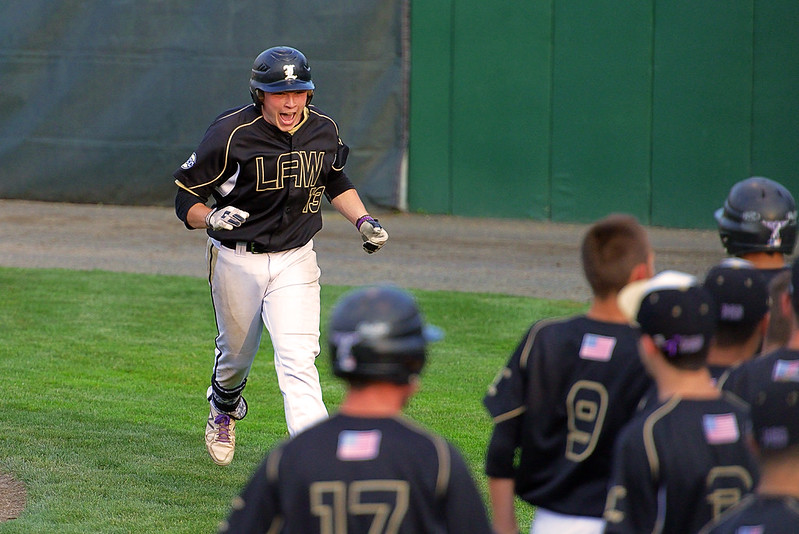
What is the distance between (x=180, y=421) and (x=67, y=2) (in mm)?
11186

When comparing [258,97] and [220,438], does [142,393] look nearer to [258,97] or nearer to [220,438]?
[220,438]

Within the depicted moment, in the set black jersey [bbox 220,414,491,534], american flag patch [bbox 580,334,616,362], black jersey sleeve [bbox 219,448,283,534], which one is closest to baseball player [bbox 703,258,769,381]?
american flag patch [bbox 580,334,616,362]

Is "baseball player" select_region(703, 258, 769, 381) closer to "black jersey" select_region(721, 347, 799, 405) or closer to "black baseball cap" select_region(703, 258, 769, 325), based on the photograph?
"black baseball cap" select_region(703, 258, 769, 325)

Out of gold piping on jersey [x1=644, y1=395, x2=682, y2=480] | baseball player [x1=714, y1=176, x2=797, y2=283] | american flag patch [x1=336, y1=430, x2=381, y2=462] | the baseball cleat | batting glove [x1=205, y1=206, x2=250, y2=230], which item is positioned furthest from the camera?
the baseball cleat

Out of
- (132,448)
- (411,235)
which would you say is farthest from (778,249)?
(411,235)

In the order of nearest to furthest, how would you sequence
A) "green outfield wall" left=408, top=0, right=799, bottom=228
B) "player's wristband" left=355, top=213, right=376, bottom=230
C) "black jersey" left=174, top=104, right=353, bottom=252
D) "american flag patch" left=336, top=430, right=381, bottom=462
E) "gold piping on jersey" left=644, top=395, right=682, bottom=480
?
"american flag patch" left=336, top=430, right=381, bottom=462 < "gold piping on jersey" left=644, top=395, right=682, bottom=480 < "black jersey" left=174, top=104, right=353, bottom=252 < "player's wristband" left=355, top=213, right=376, bottom=230 < "green outfield wall" left=408, top=0, right=799, bottom=228

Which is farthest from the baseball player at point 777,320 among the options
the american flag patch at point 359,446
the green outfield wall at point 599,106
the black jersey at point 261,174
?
the green outfield wall at point 599,106

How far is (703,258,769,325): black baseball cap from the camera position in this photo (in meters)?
3.26

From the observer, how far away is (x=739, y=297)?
3.26m

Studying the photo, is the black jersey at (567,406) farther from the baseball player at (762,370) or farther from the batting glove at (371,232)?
the batting glove at (371,232)

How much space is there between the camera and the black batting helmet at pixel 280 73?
18.4ft

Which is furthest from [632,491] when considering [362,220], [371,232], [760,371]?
[362,220]

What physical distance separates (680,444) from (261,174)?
341 cm

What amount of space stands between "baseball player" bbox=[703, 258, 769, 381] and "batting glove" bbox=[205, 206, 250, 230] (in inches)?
108
